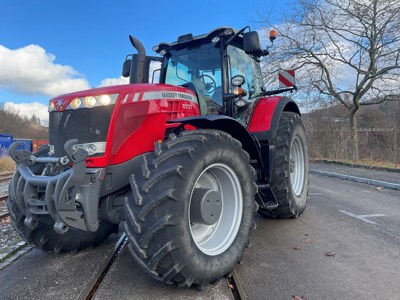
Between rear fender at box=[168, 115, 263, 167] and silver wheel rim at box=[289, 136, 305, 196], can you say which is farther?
silver wheel rim at box=[289, 136, 305, 196]

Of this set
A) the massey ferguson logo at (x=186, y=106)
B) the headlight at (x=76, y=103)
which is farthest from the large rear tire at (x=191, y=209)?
the headlight at (x=76, y=103)

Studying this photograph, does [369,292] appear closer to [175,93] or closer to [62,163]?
[175,93]

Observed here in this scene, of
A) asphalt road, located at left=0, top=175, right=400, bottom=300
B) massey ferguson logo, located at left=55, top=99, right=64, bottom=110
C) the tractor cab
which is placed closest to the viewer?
asphalt road, located at left=0, top=175, right=400, bottom=300

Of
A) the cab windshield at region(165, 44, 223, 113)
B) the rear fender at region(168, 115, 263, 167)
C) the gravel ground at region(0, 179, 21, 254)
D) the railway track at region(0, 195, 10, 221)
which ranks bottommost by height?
the railway track at region(0, 195, 10, 221)

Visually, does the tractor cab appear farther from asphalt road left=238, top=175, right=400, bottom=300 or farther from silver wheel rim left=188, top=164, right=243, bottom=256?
asphalt road left=238, top=175, right=400, bottom=300

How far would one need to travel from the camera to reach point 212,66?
4203 millimetres

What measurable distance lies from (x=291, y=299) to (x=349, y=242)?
171 cm

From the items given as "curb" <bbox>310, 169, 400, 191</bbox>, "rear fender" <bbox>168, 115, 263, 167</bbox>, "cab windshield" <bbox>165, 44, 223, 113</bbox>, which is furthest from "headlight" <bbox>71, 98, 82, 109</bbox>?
"curb" <bbox>310, 169, 400, 191</bbox>

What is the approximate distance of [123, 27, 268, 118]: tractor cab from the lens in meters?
4.02

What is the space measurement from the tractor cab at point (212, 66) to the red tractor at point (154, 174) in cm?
2

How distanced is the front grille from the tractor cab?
1242mm

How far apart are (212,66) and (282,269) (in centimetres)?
251

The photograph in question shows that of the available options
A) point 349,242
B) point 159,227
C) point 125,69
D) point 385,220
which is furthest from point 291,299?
point 125,69

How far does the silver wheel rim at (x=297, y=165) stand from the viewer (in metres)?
5.37
